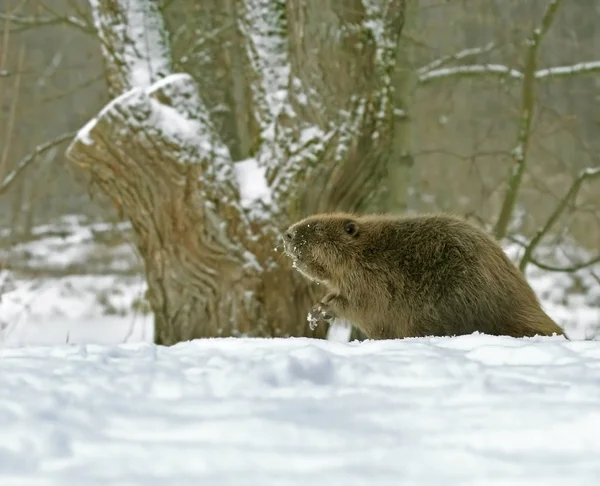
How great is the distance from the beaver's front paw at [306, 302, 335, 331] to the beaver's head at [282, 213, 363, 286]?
0.52 ft

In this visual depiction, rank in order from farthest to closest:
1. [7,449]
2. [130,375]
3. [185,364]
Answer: [185,364] → [130,375] → [7,449]

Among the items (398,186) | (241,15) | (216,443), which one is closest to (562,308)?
(398,186)

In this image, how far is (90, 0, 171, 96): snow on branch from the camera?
19.2 ft

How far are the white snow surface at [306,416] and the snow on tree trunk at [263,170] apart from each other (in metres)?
2.47

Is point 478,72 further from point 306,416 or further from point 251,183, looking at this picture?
point 306,416

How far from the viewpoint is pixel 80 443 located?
1.89m

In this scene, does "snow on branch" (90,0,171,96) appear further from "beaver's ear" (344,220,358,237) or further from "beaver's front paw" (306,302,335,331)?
"beaver's front paw" (306,302,335,331)

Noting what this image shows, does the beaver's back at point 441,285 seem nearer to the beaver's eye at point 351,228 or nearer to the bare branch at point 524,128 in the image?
the beaver's eye at point 351,228

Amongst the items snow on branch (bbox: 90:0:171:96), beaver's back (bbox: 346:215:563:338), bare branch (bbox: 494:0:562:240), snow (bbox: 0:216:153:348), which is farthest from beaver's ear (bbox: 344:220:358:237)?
snow (bbox: 0:216:153:348)

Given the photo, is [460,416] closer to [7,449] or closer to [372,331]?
[7,449]

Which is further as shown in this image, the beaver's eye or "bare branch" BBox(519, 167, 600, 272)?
"bare branch" BBox(519, 167, 600, 272)

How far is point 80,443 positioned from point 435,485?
81 centimetres

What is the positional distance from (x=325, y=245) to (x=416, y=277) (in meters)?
0.63

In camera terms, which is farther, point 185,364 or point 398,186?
point 398,186
